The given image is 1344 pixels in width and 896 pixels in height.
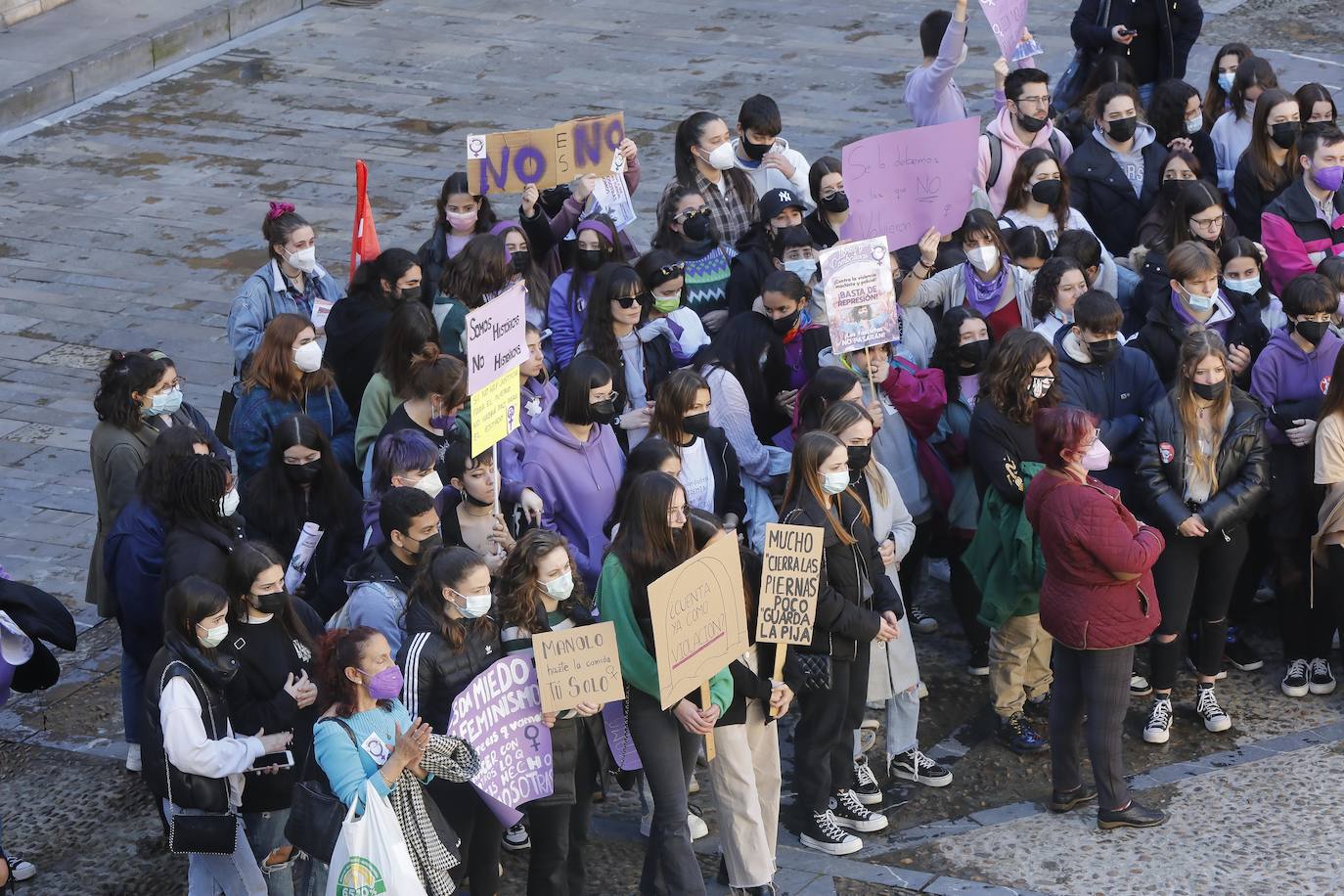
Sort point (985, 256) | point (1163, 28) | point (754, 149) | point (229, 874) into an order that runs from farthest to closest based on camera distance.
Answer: point (1163, 28), point (754, 149), point (985, 256), point (229, 874)

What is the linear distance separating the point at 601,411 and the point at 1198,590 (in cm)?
271

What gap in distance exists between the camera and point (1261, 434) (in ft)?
25.8

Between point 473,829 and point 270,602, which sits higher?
point 270,602

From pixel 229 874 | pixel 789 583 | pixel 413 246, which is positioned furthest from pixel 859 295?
pixel 413 246

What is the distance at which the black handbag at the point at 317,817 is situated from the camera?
20.0ft

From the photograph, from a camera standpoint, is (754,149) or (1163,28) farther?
(1163,28)

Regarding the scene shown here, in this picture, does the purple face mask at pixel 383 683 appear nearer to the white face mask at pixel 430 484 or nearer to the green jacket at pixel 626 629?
the green jacket at pixel 626 629

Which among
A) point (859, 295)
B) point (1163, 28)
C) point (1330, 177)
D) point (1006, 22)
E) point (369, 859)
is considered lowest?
point (369, 859)

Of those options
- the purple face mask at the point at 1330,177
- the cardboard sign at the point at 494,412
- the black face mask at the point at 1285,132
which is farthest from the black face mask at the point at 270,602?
the black face mask at the point at 1285,132

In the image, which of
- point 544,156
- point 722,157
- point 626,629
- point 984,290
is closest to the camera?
point 626,629

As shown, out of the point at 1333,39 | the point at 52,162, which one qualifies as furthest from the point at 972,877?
the point at 1333,39

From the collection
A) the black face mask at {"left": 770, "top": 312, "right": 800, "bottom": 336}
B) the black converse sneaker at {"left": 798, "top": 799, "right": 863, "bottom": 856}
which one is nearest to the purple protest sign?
the black converse sneaker at {"left": 798, "top": 799, "right": 863, "bottom": 856}

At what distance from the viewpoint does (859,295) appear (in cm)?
821

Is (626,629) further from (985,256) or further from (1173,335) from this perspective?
(1173,335)
